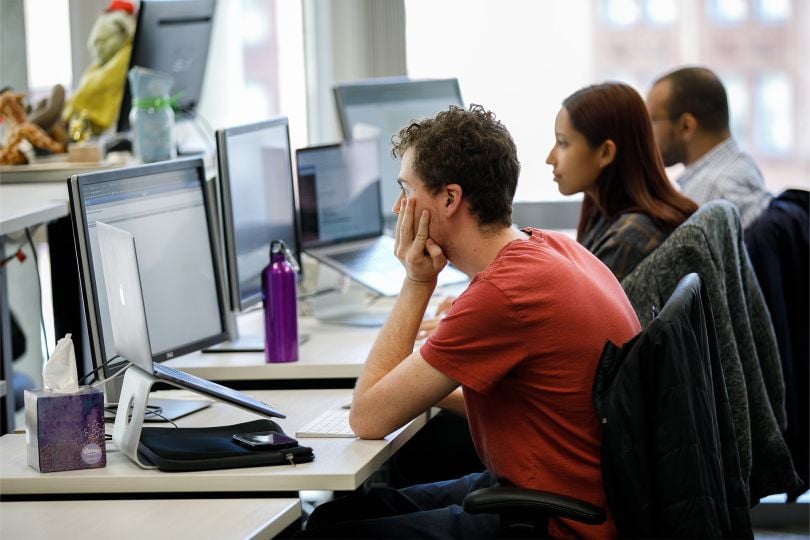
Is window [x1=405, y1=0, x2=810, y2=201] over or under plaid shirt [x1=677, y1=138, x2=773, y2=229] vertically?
over

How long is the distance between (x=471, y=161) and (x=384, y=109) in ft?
5.84

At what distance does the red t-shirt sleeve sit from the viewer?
1689 mm

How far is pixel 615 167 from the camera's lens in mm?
2596

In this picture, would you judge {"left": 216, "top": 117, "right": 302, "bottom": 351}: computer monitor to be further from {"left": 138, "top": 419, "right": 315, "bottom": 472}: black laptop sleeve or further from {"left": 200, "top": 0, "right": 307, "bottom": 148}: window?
{"left": 200, "top": 0, "right": 307, "bottom": 148}: window

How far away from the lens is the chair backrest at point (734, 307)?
2344 millimetres

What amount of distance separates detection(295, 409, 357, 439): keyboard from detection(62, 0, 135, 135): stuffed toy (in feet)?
5.73

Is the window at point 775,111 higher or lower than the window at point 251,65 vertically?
lower

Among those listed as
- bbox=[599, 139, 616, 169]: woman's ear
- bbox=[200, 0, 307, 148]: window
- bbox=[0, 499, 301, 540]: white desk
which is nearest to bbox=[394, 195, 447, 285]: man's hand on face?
bbox=[0, 499, 301, 540]: white desk

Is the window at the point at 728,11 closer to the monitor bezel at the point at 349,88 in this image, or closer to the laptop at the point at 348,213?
the monitor bezel at the point at 349,88

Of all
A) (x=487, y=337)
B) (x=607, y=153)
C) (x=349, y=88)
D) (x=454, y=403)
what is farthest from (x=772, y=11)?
(x=487, y=337)

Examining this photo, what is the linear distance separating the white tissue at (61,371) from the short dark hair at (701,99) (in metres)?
2.16

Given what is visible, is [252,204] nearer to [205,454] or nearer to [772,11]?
[205,454]

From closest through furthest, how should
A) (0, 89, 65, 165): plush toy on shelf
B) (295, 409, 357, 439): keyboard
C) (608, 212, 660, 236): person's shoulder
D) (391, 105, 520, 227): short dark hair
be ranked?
(391, 105, 520, 227): short dark hair → (295, 409, 357, 439): keyboard → (608, 212, 660, 236): person's shoulder → (0, 89, 65, 165): plush toy on shelf

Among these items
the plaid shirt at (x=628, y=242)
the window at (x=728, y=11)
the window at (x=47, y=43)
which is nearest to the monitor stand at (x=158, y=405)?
the plaid shirt at (x=628, y=242)
